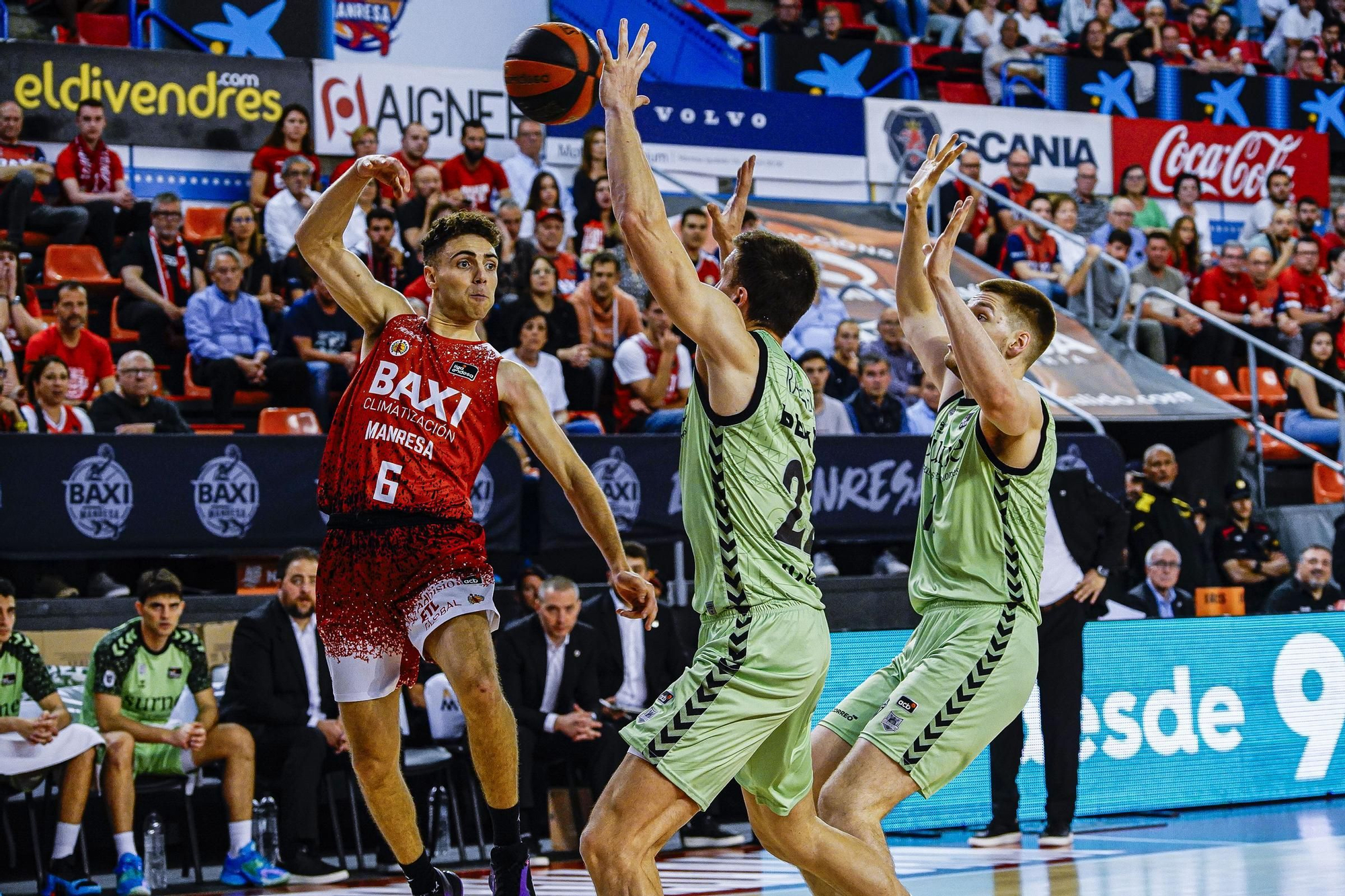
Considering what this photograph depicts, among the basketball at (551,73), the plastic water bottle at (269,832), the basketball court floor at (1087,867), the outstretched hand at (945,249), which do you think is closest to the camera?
the outstretched hand at (945,249)

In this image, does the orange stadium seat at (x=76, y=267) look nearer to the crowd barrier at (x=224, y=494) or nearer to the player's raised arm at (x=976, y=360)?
the crowd barrier at (x=224, y=494)

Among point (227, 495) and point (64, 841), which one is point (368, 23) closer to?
point (227, 495)

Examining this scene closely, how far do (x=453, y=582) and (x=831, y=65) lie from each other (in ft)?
48.0

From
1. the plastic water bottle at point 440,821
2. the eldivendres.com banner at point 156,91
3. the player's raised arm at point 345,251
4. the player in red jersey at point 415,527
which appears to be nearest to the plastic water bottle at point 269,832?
the plastic water bottle at point 440,821

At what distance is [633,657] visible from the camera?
9.88 metres

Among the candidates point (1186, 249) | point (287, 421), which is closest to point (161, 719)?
point (287, 421)

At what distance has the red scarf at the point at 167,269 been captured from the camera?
13.1 metres

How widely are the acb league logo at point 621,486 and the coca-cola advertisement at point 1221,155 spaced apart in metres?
11.1

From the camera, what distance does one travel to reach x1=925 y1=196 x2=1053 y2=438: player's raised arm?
4.93 metres

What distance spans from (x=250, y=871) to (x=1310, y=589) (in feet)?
25.7

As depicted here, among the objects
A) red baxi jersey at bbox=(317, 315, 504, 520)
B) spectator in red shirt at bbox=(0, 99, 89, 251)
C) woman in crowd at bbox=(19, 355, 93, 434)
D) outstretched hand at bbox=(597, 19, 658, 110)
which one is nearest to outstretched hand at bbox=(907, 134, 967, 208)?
outstretched hand at bbox=(597, 19, 658, 110)

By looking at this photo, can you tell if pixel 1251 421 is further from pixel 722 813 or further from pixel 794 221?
pixel 722 813

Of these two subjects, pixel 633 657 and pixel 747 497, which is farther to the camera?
pixel 633 657

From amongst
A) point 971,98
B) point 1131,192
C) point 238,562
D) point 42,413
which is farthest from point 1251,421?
point 42,413
